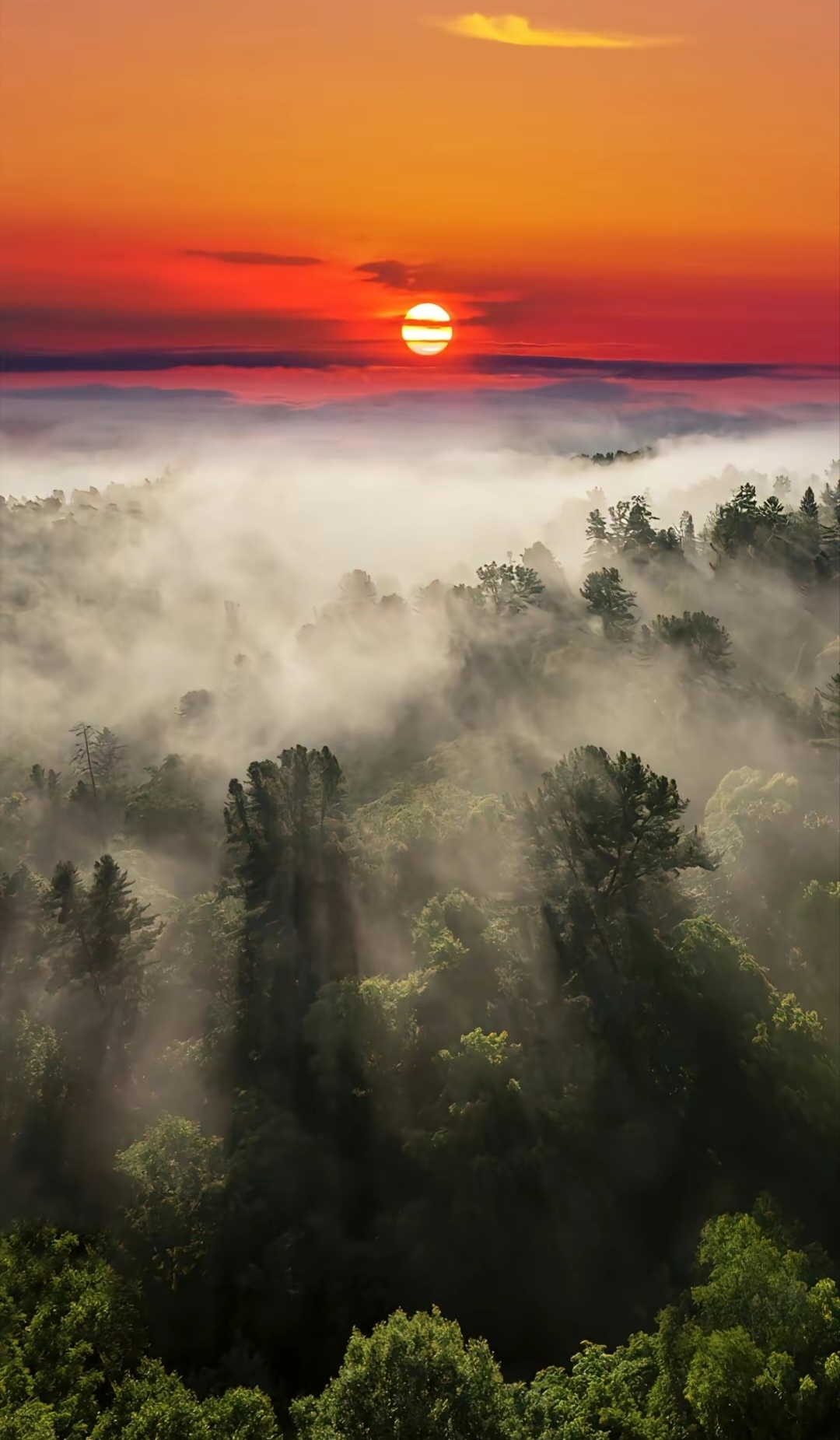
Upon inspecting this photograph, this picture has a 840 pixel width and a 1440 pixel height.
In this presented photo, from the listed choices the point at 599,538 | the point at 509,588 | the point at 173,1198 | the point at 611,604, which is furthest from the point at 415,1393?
the point at 599,538

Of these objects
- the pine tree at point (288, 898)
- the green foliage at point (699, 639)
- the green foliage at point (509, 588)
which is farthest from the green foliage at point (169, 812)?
the green foliage at point (699, 639)

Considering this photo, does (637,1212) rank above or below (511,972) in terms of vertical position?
below

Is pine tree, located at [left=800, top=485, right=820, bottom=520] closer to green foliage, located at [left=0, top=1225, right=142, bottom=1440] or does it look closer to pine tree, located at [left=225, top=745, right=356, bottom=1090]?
pine tree, located at [left=225, top=745, right=356, bottom=1090]

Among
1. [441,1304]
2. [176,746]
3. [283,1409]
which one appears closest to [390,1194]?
[441,1304]

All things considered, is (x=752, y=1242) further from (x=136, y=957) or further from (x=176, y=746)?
(x=176, y=746)

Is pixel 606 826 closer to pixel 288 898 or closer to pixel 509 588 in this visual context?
pixel 288 898

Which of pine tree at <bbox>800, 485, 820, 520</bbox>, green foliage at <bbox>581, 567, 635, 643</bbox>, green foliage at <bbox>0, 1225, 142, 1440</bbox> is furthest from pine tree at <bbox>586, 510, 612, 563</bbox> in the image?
green foliage at <bbox>0, 1225, 142, 1440</bbox>

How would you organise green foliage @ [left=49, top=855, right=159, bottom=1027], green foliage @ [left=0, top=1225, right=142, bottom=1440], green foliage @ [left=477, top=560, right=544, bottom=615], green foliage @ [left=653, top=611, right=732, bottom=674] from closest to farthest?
green foliage @ [left=0, top=1225, right=142, bottom=1440]
green foliage @ [left=49, top=855, right=159, bottom=1027]
green foliage @ [left=653, top=611, right=732, bottom=674]
green foliage @ [left=477, top=560, right=544, bottom=615]

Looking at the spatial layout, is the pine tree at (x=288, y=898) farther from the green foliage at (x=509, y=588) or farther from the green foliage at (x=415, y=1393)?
the green foliage at (x=509, y=588)
